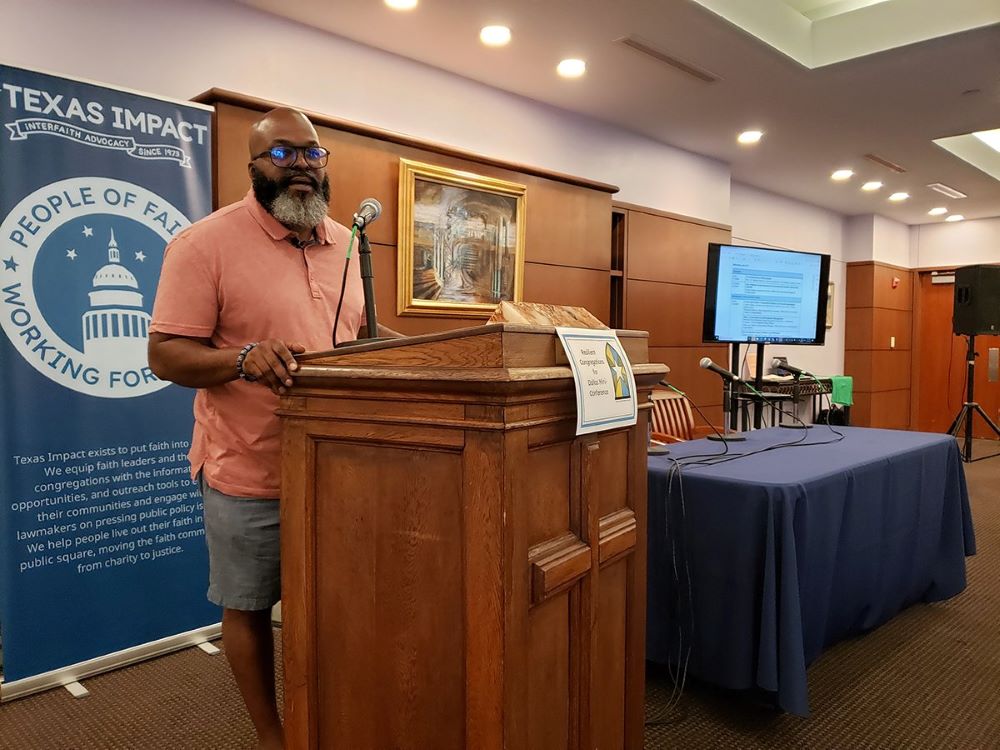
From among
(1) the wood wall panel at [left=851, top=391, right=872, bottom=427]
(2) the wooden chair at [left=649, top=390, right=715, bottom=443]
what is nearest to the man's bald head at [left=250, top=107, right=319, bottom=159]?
(2) the wooden chair at [left=649, top=390, right=715, bottom=443]

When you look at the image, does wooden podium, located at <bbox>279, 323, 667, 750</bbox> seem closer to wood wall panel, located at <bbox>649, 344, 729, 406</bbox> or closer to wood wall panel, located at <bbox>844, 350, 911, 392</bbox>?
wood wall panel, located at <bbox>649, 344, 729, 406</bbox>

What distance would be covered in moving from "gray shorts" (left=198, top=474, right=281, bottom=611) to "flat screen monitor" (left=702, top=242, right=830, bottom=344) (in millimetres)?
2646

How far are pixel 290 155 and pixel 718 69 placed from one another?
10.6ft

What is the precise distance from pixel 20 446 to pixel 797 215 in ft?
24.6

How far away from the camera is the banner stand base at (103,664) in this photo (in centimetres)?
230

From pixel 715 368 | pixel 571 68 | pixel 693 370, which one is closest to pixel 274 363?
pixel 715 368

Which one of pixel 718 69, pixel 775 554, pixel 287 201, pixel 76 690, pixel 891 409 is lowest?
pixel 76 690

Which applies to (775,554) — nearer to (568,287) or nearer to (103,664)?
(103,664)

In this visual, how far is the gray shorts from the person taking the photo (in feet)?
4.53

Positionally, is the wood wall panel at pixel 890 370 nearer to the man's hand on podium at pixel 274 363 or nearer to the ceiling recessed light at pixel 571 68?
the ceiling recessed light at pixel 571 68

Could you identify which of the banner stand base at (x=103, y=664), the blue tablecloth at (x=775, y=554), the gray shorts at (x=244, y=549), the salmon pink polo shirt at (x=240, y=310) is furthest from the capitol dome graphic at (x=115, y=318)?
the blue tablecloth at (x=775, y=554)

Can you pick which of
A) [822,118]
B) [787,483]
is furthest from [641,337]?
[822,118]

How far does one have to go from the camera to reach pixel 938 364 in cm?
909

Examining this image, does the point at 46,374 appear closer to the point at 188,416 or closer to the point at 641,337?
the point at 188,416
